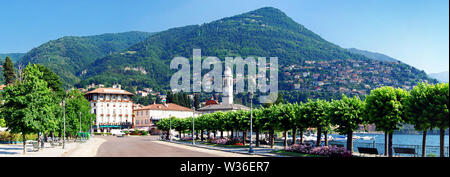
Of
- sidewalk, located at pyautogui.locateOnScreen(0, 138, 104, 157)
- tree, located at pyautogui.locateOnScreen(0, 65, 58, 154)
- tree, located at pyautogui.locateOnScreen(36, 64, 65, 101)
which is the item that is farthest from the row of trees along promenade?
tree, located at pyautogui.locateOnScreen(36, 64, 65, 101)

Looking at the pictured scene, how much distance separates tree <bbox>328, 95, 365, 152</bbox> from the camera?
35969mm

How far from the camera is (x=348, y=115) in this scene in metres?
35.9

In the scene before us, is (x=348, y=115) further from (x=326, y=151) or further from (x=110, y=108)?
(x=110, y=108)

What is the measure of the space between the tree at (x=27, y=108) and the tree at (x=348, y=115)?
2871cm

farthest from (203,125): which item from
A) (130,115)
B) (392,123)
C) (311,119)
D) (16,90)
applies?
(130,115)

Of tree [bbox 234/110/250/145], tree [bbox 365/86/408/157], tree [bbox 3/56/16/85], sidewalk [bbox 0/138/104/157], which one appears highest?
tree [bbox 3/56/16/85]

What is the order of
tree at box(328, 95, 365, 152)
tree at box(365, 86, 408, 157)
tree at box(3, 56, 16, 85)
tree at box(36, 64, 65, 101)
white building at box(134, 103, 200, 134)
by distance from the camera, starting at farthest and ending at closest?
white building at box(134, 103, 200, 134), tree at box(3, 56, 16, 85), tree at box(36, 64, 65, 101), tree at box(328, 95, 365, 152), tree at box(365, 86, 408, 157)

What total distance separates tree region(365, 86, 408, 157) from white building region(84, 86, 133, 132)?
134742 millimetres

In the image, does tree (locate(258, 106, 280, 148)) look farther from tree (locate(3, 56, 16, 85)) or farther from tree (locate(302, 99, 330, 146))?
tree (locate(3, 56, 16, 85))

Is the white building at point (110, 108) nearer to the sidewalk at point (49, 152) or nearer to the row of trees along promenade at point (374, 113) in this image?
the sidewalk at point (49, 152)
